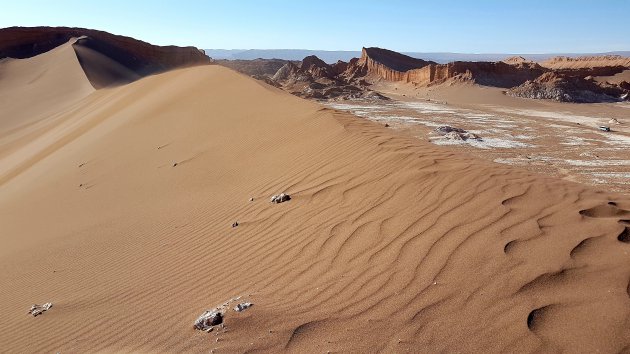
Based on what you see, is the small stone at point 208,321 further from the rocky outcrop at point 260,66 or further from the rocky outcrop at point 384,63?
the rocky outcrop at point 260,66

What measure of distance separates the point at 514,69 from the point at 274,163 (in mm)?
38735

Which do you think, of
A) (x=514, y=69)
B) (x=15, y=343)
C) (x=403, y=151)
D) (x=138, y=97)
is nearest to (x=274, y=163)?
(x=403, y=151)

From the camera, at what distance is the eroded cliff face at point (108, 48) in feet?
114

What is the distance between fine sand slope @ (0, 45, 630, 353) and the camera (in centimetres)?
250

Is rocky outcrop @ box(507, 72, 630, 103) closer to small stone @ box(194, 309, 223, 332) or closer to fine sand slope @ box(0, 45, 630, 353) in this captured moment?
fine sand slope @ box(0, 45, 630, 353)

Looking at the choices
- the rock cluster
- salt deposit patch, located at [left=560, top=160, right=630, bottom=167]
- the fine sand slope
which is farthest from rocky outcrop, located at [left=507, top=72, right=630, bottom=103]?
the fine sand slope

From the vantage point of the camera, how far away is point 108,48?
35.9 meters

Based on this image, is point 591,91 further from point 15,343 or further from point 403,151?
point 15,343

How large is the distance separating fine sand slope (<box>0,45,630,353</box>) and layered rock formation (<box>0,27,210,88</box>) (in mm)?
28671

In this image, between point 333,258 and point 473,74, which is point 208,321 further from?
point 473,74

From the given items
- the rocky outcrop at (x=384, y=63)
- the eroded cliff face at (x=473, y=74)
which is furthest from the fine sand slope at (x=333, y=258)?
the rocky outcrop at (x=384, y=63)

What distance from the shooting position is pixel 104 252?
16.4ft

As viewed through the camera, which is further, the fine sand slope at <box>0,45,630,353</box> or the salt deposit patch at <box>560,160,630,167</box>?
the salt deposit patch at <box>560,160,630,167</box>

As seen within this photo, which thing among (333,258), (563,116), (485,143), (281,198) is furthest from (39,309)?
(563,116)
